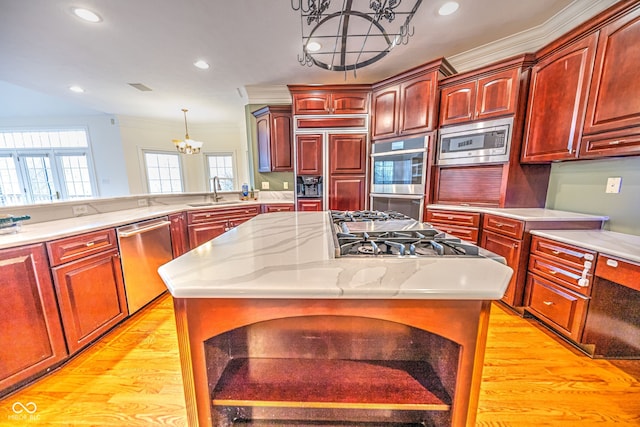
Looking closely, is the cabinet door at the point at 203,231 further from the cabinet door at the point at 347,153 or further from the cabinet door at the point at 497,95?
the cabinet door at the point at 497,95

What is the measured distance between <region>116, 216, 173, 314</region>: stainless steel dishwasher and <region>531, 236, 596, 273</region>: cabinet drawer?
332 cm

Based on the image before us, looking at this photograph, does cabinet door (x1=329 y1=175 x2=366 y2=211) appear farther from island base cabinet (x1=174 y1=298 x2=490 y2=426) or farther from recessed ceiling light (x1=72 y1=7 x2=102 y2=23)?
recessed ceiling light (x1=72 y1=7 x2=102 y2=23)

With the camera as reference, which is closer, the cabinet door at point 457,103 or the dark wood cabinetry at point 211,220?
the cabinet door at point 457,103

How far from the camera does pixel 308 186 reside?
3279mm

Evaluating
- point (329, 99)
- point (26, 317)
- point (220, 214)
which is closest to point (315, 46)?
point (329, 99)

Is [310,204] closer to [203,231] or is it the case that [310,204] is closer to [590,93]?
[203,231]

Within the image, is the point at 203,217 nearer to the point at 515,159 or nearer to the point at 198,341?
the point at 198,341

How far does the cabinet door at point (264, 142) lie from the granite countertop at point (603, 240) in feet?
10.7

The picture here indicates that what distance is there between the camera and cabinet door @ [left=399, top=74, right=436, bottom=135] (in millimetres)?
2551

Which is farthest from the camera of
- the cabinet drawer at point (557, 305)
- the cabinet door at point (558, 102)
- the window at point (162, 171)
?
the window at point (162, 171)

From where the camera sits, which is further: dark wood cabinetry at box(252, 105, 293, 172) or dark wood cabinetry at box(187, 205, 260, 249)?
dark wood cabinetry at box(252, 105, 293, 172)

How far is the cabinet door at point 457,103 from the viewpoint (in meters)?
2.38

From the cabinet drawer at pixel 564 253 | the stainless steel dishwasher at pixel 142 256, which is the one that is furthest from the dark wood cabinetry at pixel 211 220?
the cabinet drawer at pixel 564 253

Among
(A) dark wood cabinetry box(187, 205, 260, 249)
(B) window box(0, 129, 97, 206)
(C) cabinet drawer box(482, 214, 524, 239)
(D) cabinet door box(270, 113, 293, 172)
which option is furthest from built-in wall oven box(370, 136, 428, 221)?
(B) window box(0, 129, 97, 206)
